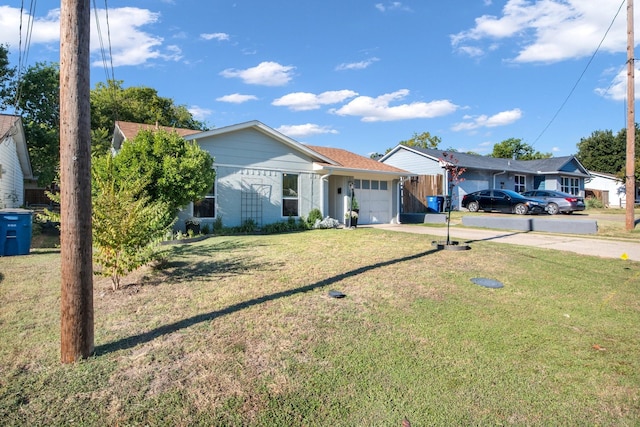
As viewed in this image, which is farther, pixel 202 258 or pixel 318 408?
pixel 202 258

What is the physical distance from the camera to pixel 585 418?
2.68 m

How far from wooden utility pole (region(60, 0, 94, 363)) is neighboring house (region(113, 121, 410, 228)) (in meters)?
9.49

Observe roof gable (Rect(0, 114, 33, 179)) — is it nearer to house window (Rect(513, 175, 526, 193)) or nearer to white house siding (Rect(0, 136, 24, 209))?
white house siding (Rect(0, 136, 24, 209))

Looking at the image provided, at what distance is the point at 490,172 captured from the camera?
26562mm

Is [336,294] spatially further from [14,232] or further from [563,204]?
[563,204]

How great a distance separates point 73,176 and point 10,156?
16592 millimetres

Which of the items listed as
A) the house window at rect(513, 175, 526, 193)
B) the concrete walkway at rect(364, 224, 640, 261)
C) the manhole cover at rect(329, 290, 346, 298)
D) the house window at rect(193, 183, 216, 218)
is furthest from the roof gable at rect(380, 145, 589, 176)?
the manhole cover at rect(329, 290, 346, 298)

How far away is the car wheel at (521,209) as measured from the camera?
65.0ft

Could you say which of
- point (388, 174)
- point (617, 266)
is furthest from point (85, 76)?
point (388, 174)

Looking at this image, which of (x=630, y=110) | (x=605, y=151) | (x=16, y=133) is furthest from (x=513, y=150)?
(x=16, y=133)

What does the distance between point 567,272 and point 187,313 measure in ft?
21.5

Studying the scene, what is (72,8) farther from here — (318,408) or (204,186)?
(204,186)

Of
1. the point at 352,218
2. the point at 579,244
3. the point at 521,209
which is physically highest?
the point at 521,209

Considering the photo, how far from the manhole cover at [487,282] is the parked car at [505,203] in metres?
15.9
